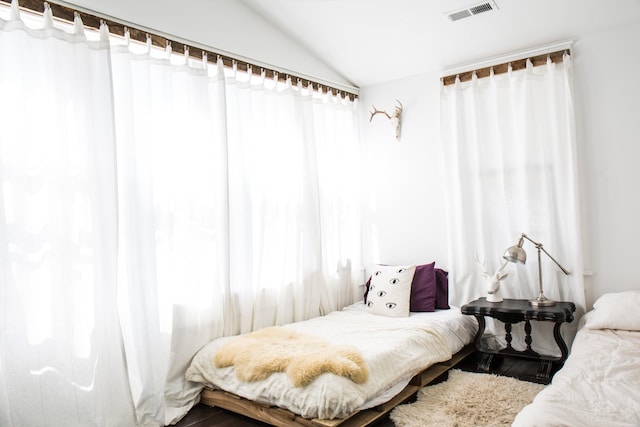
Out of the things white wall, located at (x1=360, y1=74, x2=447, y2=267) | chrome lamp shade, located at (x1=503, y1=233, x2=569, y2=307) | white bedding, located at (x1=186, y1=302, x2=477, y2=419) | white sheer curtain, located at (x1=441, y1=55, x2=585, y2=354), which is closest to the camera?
white bedding, located at (x1=186, y1=302, x2=477, y2=419)

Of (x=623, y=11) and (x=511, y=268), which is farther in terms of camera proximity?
(x=511, y=268)

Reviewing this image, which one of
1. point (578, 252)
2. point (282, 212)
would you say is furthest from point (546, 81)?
point (282, 212)

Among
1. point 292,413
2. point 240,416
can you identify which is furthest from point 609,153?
point 240,416

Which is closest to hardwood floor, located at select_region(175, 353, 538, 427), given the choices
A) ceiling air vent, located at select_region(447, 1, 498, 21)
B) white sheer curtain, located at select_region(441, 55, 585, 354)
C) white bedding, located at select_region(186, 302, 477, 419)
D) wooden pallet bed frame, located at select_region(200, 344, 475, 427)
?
wooden pallet bed frame, located at select_region(200, 344, 475, 427)

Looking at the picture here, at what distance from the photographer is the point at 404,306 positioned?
392 centimetres

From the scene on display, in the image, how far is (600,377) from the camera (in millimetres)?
2311

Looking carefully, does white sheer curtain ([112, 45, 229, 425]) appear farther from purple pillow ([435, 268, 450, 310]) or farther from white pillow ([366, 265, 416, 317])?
purple pillow ([435, 268, 450, 310])

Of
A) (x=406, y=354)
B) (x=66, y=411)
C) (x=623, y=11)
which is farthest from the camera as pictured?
(x=623, y=11)

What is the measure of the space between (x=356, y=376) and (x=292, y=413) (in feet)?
1.31

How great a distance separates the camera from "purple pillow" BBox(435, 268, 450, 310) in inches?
162

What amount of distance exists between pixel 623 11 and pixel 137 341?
3.85 m

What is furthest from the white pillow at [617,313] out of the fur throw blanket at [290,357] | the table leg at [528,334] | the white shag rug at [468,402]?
the fur throw blanket at [290,357]

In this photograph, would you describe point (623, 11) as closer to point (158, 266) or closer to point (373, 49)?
point (373, 49)

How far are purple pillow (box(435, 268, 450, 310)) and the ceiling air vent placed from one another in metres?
2.06
